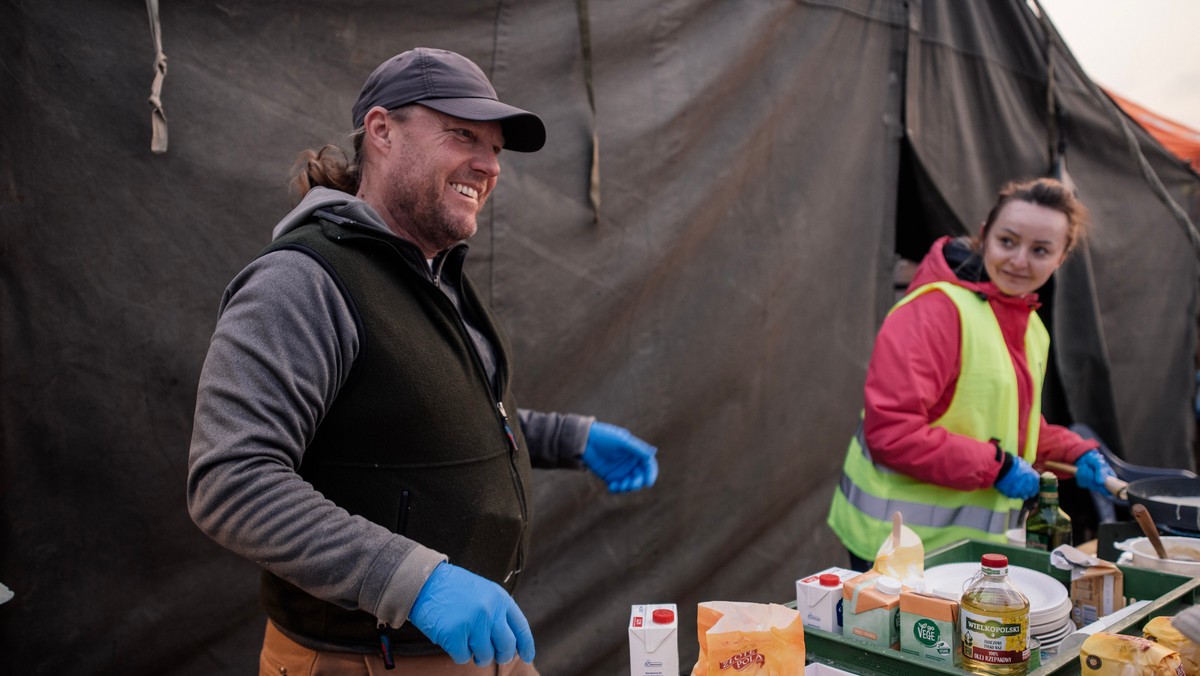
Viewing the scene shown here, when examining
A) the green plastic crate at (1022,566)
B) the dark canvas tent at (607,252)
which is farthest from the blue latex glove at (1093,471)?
the dark canvas tent at (607,252)

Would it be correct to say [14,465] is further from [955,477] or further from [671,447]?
[955,477]

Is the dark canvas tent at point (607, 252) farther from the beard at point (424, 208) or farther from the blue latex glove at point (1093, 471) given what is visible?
the blue latex glove at point (1093, 471)

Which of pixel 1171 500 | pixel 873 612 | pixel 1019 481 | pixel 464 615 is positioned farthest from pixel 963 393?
pixel 464 615

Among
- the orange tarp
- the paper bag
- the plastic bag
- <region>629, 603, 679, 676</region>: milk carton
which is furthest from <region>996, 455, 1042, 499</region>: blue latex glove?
the orange tarp

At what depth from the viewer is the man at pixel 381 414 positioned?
1.11m

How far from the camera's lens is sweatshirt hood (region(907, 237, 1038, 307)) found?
2236 millimetres

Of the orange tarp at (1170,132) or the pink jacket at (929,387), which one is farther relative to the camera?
the orange tarp at (1170,132)

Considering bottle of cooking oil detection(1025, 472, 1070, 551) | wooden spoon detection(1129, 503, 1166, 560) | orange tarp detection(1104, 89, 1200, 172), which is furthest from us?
orange tarp detection(1104, 89, 1200, 172)

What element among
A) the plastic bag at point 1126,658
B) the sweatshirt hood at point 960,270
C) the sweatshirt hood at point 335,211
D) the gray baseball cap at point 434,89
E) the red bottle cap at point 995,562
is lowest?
the plastic bag at point 1126,658

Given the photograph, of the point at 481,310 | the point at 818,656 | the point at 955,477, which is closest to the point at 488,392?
the point at 481,310

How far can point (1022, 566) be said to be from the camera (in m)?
1.63

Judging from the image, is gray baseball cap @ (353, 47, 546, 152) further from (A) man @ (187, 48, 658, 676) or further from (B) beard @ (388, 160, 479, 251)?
(B) beard @ (388, 160, 479, 251)

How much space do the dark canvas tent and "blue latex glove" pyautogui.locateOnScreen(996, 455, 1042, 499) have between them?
1036 mm

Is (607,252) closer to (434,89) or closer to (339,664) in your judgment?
(434,89)
